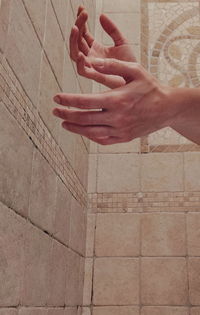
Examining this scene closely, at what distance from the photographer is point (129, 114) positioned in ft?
2.62

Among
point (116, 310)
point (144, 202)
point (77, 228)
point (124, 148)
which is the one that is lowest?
point (116, 310)

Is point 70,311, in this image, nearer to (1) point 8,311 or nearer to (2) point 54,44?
(1) point 8,311

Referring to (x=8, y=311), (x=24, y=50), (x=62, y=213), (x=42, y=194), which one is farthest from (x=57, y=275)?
(x=24, y=50)

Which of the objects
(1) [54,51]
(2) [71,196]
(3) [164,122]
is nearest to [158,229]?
(2) [71,196]

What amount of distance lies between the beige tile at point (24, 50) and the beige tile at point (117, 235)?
2.68 ft

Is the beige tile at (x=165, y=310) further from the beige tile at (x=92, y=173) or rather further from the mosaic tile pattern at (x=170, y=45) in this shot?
the mosaic tile pattern at (x=170, y=45)

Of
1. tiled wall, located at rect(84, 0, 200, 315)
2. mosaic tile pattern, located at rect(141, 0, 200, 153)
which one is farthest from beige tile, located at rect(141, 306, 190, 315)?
mosaic tile pattern, located at rect(141, 0, 200, 153)

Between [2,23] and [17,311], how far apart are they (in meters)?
0.55

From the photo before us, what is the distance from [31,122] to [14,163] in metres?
0.16

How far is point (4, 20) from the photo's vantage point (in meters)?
0.84

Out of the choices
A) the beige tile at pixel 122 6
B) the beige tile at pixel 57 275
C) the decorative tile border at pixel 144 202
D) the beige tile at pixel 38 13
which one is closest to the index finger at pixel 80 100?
the beige tile at pixel 38 13

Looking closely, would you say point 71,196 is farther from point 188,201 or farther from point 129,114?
point 129,114

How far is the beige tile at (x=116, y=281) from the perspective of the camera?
1.68 m

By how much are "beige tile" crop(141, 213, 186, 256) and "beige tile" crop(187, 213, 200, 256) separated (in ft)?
0.06
